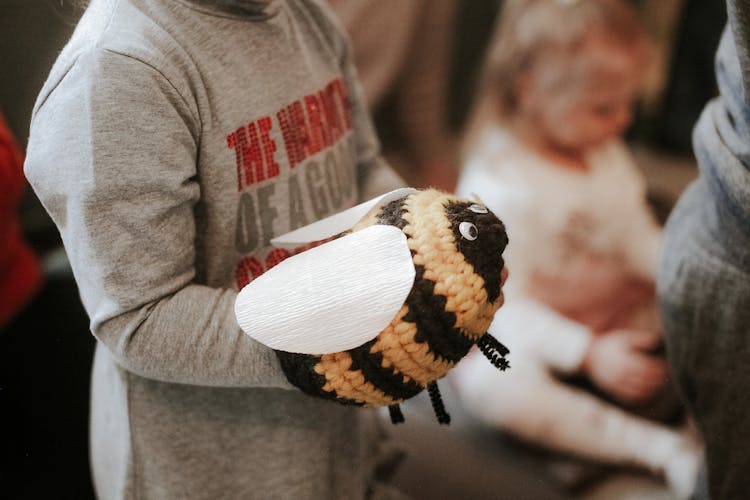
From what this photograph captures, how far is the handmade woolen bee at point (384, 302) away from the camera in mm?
347

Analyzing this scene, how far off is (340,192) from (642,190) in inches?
30.2

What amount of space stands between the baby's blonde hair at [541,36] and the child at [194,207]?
52 cm

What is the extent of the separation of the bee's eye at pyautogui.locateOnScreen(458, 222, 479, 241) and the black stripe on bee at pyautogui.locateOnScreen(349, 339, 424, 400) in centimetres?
8

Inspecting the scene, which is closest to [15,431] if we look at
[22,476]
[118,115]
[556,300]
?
[22,476]

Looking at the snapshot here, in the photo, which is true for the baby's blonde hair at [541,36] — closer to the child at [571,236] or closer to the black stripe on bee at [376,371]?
the child at [571,236]

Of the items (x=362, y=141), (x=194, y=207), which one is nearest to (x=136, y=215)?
(x=194, y=207)

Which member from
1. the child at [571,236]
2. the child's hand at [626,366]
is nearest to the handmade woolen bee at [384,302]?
the child at [571,236]

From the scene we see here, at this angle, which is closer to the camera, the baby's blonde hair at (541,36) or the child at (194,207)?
the child at (194,207)

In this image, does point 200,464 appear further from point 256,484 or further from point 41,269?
point 41,269

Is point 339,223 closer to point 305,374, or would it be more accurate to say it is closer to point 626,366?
point 305,374

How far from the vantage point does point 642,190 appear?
110 centimetres

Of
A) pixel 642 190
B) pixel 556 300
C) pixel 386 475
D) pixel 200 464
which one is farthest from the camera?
pixel 642 190

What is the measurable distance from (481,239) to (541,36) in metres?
0.72

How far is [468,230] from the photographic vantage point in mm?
360
